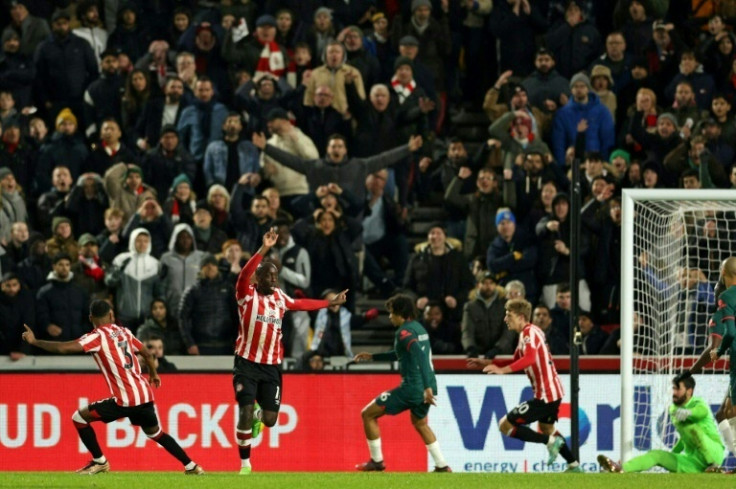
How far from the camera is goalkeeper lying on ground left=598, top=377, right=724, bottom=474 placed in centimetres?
1394

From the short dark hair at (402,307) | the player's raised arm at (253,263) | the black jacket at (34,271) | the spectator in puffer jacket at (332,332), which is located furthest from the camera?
the black jacket at (34,271)

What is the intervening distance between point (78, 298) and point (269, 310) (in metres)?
3.88

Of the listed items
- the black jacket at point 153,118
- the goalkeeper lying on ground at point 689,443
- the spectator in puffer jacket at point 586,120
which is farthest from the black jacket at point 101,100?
the goalkeeper lying on ground at point 689,443

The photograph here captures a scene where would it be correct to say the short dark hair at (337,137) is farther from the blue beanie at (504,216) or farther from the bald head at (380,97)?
the blue beanie at (504,216)

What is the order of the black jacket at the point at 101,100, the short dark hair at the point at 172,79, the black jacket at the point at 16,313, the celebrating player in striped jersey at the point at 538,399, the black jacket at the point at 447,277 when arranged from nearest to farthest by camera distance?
the celebrating player in striped jersey at the point at 538,399
the black jacket at the point at 16,313
the black jacket at the point at 447,277
the short dark hair at the point at 172,79
the black jacket at the point at 101,100

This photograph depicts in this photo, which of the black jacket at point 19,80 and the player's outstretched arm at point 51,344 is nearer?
the player's outstretched arm at point 51,344

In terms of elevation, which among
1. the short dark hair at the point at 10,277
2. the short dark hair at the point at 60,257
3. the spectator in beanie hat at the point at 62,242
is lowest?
the short dark hair at the point at 10,277

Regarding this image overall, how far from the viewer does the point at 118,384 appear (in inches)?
539

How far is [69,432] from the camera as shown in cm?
1641

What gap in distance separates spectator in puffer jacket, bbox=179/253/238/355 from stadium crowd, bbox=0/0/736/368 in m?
0.02

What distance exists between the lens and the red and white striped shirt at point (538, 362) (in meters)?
14.1

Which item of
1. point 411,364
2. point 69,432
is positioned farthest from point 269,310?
point 69,432

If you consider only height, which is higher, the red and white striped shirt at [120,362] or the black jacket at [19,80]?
the black jacket at [19,80]

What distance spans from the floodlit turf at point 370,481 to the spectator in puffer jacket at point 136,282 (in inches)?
150
